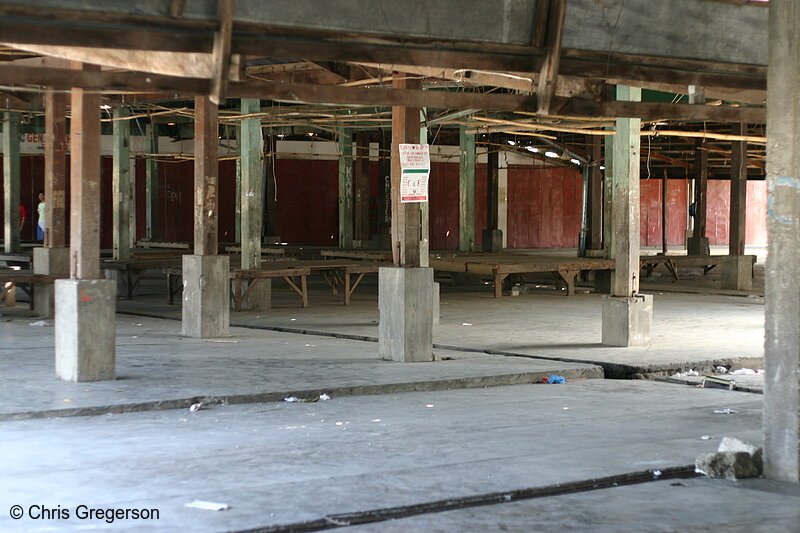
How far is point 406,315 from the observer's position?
12.3 meters

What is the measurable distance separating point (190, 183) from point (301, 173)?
14.7 ft

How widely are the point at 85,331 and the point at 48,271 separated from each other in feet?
24.5

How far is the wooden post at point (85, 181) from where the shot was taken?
419 inches

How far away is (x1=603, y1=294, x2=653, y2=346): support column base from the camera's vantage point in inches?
541

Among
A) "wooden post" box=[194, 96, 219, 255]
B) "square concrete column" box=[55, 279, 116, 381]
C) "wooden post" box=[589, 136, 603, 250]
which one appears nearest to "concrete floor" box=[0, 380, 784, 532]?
Result: "square concrete column" box=[55, 279, 116, 381]

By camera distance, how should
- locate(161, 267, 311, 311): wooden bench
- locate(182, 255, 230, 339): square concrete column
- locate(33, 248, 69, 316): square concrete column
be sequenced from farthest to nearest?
1. locate(161, 267, 311, 311): wooden bench
2. locate(33, 248, 69, 316): square concrete column
3. locate(182, 255, 230, 339): square concrete column

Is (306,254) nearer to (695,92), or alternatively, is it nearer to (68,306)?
(68,306)

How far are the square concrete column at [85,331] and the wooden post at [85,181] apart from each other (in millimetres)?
174

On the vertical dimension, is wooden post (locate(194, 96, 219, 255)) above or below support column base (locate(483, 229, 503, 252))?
above

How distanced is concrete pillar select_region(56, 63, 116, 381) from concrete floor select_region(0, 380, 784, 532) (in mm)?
1706

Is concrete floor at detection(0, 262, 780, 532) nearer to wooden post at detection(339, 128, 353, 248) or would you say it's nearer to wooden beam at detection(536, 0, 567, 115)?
wooden beam at detection(536, 0, 567, 115)

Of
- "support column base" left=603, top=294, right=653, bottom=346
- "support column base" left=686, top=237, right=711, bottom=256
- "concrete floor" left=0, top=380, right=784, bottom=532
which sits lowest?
"concrete floor" left=0, top=380, right=784, bottom=532

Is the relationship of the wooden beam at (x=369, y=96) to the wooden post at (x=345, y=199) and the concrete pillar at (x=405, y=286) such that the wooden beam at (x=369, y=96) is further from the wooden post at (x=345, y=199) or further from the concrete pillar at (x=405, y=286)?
the wooden post at (x=345, y=199)

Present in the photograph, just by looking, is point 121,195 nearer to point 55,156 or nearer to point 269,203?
point 55,156
